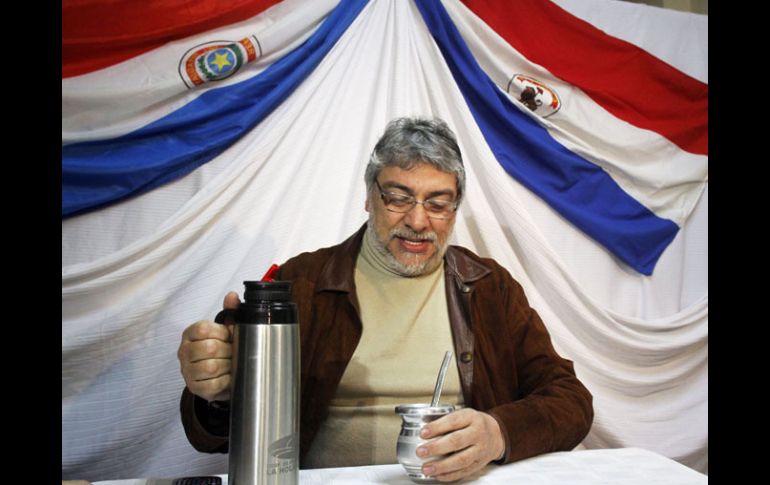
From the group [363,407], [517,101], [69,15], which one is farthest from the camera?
[517,101]

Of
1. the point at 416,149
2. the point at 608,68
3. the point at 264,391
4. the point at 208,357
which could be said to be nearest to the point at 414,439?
the point at 264,391

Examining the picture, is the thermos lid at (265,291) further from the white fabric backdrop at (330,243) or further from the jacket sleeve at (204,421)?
the white fabric backdrop at (330,243)

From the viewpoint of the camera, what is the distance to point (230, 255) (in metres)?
1.66

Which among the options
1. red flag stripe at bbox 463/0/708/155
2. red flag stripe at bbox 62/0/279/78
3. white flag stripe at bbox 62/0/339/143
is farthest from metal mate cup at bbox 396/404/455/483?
red flag stripe at bbox 463/0/708/155

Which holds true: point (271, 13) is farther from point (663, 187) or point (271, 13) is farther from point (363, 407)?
point (663, 187)

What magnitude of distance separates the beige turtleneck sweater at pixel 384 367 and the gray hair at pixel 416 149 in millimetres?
216

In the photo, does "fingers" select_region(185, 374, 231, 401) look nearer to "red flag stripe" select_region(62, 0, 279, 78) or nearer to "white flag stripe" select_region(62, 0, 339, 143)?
"white flag stripe" select_region(62, 0, 339, 143)

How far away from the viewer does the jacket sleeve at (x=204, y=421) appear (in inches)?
52.7

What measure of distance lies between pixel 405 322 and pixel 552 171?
69 centimetres

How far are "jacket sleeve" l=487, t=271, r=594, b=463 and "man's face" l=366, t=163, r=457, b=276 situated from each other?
0.26 m

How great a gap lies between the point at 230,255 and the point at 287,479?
765 millimetres

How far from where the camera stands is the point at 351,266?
171cm

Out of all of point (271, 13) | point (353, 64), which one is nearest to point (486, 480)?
point (353, 64)
